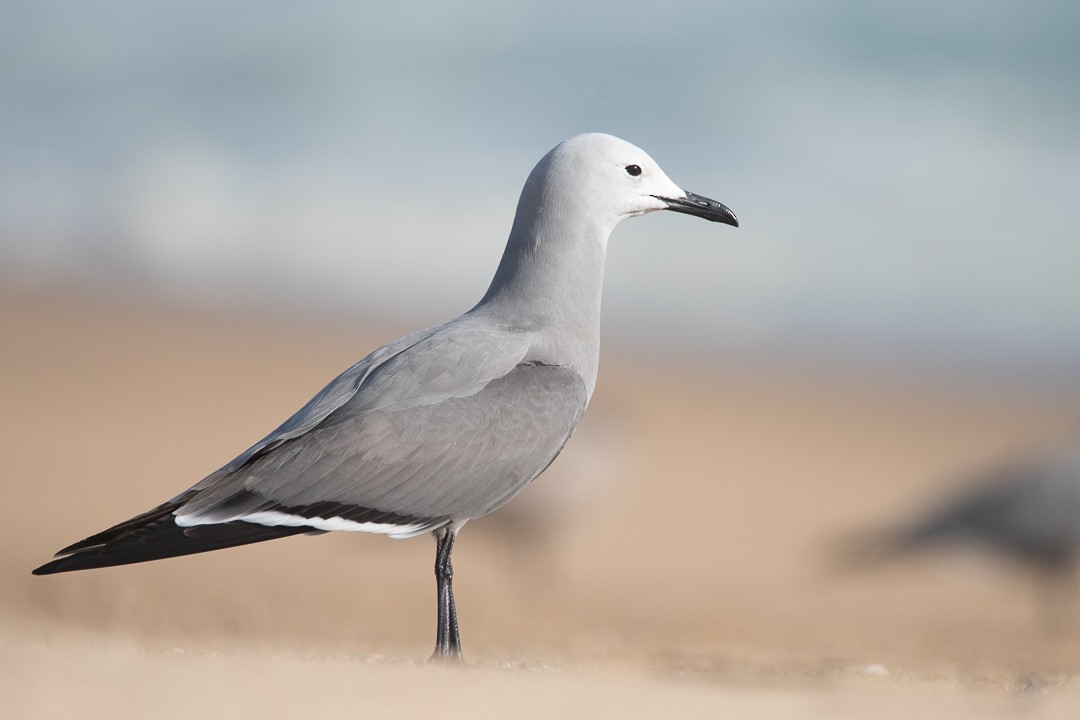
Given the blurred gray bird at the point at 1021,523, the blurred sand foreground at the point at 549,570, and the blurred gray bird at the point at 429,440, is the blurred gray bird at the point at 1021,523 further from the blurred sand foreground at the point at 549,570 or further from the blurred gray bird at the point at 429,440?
the blurred gray bird at the point at 429,440

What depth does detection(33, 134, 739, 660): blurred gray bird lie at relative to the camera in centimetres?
482

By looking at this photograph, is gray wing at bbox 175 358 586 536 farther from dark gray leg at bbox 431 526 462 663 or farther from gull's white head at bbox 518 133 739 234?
gull's white head at bbox 518 133 739 234

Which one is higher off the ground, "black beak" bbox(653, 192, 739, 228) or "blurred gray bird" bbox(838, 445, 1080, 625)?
"black beak" bbox(653, 192, 739, 228)

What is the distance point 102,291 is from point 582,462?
52.6 ft

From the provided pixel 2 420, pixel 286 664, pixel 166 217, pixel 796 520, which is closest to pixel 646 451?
pixel 796 520

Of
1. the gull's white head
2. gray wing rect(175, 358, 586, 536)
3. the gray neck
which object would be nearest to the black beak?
the gull's white head

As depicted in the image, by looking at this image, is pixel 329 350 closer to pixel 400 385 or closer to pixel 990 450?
pixel 990 450

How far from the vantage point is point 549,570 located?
10594mm

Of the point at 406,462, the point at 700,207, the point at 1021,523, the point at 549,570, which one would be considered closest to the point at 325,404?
the point at 406,462

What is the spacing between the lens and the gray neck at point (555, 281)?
5523mm

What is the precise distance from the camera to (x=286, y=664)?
3.97 metres

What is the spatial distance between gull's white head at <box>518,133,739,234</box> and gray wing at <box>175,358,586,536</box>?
33.1 inches

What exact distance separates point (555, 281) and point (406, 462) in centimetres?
106

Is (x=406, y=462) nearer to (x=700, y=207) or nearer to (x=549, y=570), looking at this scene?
(x=700, y=207)
